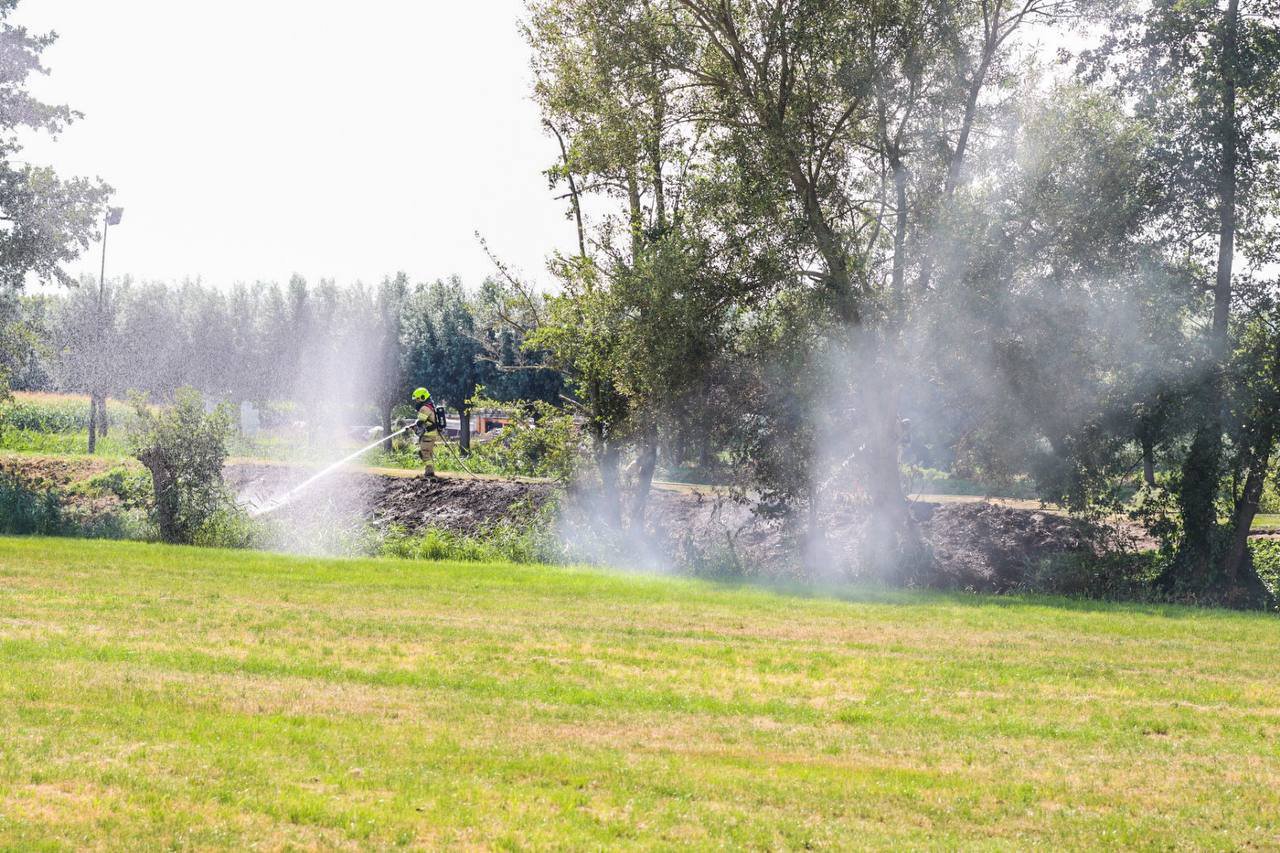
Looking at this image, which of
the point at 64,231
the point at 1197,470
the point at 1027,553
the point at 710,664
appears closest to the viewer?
the point at 710,664

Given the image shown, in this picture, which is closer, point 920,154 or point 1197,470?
Result: point 1197,470

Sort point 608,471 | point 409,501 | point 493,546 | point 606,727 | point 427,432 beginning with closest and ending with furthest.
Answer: point 606,727
point 493,546
point 608,471
point 409,501
point 427,432

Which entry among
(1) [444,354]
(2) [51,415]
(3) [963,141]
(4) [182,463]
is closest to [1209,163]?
(3) [963,141]

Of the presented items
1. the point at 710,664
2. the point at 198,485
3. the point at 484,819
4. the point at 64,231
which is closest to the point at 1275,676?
the point at 710,664

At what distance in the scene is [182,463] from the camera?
2525cm

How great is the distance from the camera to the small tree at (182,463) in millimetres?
25234

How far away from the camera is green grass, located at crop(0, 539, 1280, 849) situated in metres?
6.93

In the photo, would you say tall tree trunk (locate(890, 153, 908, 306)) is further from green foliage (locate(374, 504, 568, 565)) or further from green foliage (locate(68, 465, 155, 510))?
green foliage (locate(68, 465, 155, 510))

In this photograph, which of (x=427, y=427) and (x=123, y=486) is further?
(x=427, y=427)

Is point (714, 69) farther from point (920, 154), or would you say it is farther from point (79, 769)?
point (79, 769)

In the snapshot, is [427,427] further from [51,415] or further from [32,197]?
[51,415]

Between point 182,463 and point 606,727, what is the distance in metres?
18.3

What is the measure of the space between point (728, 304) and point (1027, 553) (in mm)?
6929

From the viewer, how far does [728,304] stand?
76.4ft
